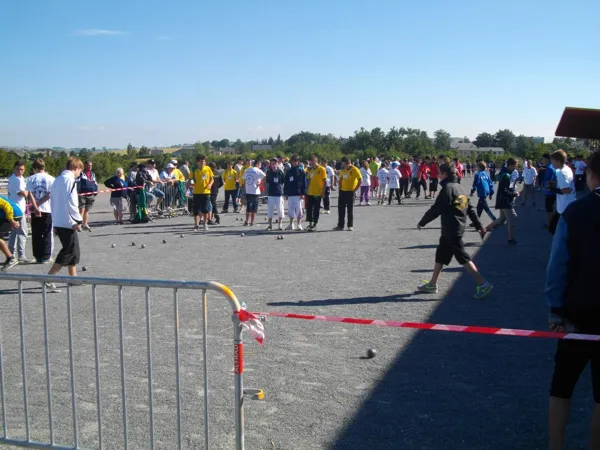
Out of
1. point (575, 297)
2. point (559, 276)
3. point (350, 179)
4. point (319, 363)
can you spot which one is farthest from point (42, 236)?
point (575, 297)

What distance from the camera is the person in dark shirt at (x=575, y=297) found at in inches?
140

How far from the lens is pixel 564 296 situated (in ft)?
12.2

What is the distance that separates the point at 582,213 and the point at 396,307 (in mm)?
4629

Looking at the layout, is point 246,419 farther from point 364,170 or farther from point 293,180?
point 364,170

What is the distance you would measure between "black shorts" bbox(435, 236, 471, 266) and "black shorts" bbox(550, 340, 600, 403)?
4.58 m

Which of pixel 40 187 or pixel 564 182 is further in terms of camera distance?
pixel 40 187

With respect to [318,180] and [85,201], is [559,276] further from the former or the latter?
[85,201]

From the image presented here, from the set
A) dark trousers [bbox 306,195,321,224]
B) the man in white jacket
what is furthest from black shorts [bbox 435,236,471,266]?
dark trousers [bbox 306,195,321,224]

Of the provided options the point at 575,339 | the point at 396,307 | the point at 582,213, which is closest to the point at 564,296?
the point at 575,339

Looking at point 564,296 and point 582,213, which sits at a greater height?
point 582,213

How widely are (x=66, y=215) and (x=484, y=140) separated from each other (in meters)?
199

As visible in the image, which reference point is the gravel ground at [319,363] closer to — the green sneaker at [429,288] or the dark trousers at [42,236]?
the green sneaker at [429,288]

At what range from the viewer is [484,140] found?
19475 centimetres

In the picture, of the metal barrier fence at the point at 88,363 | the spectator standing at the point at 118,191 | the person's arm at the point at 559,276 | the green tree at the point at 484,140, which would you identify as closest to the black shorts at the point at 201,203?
the spectator standing at the point at 118,191
